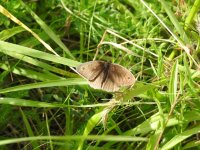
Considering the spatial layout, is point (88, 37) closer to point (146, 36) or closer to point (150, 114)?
point (146, 36)

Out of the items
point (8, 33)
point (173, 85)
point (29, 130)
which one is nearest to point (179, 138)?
point (173, 85)

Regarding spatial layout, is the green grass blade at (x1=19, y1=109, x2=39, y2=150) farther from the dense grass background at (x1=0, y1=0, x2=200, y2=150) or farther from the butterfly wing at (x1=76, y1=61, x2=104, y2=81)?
the butterfly wing at (x1=76, y1=61, x2=104, y2=81)

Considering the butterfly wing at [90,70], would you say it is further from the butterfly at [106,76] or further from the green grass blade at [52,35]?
the green grass blade at [52,35]

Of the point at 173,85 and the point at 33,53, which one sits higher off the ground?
the point at 33,53

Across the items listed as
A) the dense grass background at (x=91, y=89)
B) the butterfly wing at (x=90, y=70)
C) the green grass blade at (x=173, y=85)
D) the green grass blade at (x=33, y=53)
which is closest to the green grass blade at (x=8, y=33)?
the dense grass background at (x=91, y=89)

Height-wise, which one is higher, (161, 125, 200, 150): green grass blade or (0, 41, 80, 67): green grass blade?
(0, 41, 80, 67): green grass blade

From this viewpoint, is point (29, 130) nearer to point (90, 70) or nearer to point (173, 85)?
point (90, 70)

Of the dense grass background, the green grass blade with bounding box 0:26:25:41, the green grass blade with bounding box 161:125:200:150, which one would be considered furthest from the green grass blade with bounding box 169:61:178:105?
the green grass blade with bounding box 0:26:25:41
